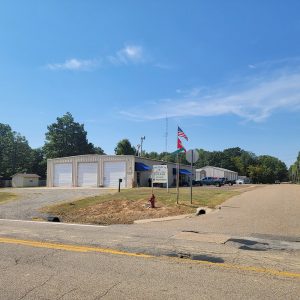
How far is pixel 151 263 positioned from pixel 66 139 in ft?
295

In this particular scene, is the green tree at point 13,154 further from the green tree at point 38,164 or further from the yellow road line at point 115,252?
the yellow road line at point 115,252

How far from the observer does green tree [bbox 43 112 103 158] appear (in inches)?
3706

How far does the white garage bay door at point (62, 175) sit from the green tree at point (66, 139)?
40.0 m

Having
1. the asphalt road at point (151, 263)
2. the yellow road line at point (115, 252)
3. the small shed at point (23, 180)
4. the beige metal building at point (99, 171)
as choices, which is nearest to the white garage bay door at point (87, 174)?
the beige metal building at point (99, 171)

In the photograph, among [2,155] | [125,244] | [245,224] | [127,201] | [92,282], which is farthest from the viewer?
[2,155]

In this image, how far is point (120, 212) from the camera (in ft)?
62.8

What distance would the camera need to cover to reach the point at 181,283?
5984mm

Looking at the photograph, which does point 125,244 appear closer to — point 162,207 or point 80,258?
point 80,258

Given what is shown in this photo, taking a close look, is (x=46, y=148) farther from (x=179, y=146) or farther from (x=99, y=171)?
(x=179, y=146)

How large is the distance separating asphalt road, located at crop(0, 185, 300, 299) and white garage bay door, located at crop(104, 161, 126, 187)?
121 feet

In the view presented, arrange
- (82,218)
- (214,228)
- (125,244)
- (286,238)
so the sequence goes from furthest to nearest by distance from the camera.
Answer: (82,218) → (214,228) → (286,238) → (125,244)

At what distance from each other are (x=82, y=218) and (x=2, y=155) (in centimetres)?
7763

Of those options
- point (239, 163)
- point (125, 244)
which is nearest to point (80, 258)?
point (125, 244)

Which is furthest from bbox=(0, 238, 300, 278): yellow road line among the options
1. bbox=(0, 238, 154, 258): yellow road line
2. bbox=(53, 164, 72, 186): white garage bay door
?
bbox=(53, 164, 72, 186): white garage bay door
